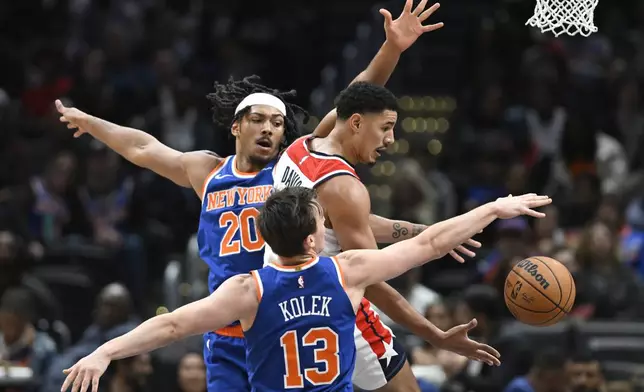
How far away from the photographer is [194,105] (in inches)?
601

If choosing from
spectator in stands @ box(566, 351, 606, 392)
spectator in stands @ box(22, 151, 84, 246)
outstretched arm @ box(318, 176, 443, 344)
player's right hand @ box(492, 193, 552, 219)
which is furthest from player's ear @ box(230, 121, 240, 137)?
spectator in stands @ box(22, 151, 84, 246)

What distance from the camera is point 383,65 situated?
7914mm

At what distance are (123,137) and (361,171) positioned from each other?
203 inches

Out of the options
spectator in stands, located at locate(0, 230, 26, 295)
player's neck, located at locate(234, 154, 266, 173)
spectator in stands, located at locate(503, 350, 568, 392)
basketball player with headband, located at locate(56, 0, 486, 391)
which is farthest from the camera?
spectator in stands, located at locate(0, 230, 26, 295)

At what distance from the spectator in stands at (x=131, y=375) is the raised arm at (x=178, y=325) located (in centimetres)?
355

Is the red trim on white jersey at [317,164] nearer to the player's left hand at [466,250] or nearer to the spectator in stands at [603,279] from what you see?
the player's left hand at [466,250]

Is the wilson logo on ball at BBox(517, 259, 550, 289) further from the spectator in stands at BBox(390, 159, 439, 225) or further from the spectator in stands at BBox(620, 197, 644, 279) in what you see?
the spectator in stands at BBox(620, 197, 644, 279)

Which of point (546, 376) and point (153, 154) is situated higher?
point (153, 154)

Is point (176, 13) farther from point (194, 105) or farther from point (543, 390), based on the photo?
point (543, 390)

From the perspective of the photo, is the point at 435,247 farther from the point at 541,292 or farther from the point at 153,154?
the point at 153,154

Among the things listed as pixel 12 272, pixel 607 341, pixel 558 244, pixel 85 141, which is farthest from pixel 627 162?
pixel 12 272

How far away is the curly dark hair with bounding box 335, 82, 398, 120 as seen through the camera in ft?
23.9

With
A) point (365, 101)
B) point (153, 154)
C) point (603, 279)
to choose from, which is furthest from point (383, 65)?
point (603, 279)

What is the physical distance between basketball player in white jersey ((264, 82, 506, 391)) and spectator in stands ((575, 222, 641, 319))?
4.44 m
